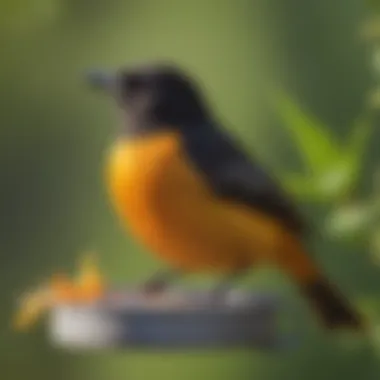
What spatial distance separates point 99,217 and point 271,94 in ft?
0.65

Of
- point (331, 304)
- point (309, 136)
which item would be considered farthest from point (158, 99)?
point (331, 304)

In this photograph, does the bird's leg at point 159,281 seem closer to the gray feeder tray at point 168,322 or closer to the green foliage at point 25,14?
the gray feeder tray at point 168,322

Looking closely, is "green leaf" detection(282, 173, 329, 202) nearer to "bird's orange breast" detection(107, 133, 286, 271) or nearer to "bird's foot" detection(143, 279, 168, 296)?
"bird's orange breast" detection(107, 133, 286, 271)

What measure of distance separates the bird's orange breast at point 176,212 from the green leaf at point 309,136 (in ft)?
0.24

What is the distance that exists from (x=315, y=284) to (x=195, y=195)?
5.5 inches

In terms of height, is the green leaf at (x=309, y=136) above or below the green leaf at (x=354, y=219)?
above

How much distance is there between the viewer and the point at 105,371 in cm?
103

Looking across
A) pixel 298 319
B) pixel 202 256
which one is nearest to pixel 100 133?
pixel 202 256

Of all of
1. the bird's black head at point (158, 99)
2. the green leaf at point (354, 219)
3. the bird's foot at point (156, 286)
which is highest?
the bird's black head at point (158, 99)

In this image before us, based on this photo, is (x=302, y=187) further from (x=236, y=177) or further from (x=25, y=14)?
(x=25, y=14)

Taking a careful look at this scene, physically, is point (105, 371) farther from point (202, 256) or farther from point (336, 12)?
point (336, 12)

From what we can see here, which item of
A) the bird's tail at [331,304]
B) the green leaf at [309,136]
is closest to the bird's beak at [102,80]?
the green leaf at [309,136]

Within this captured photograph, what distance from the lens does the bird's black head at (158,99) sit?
1.00m

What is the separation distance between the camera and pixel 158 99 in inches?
39.3
